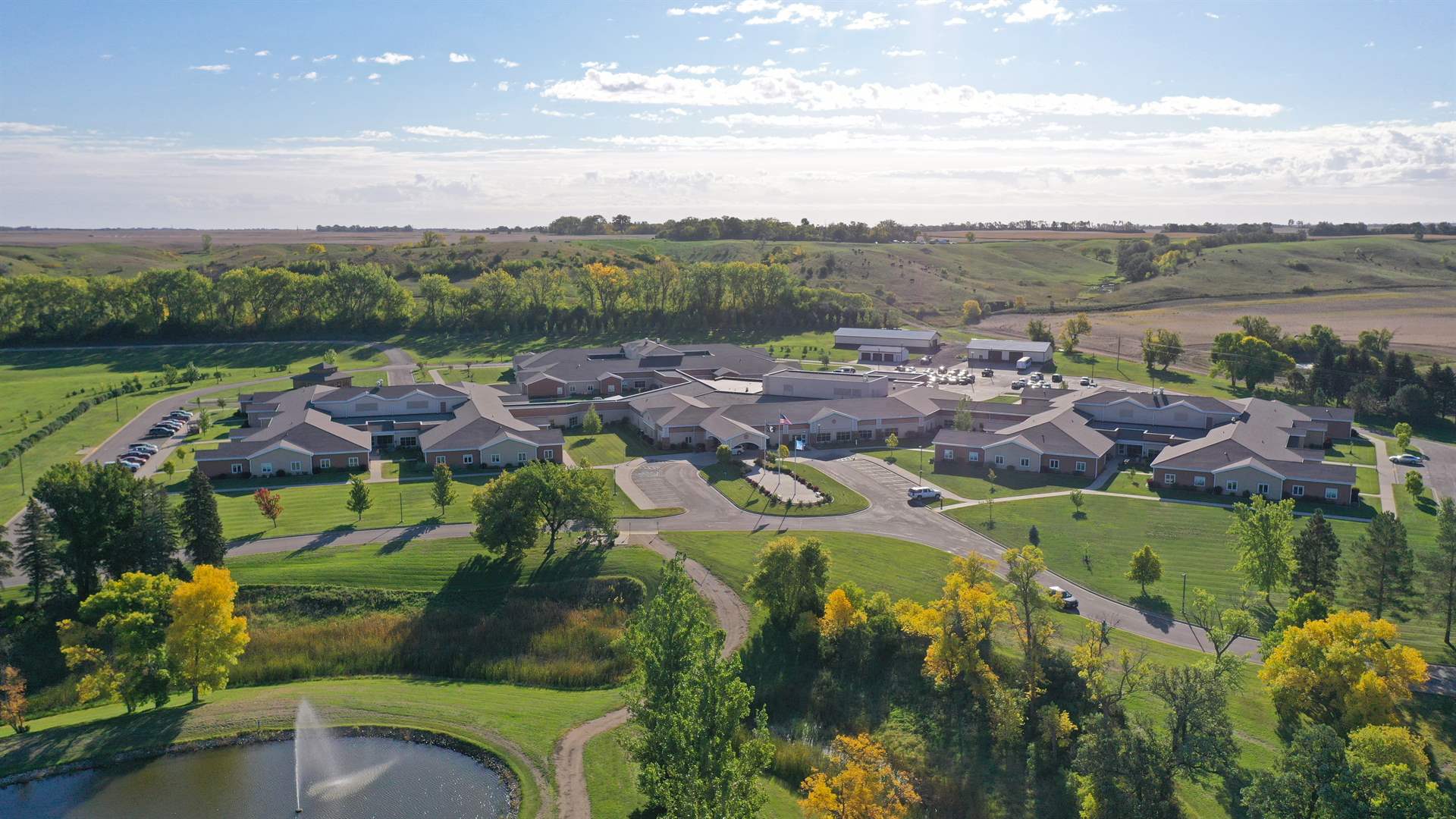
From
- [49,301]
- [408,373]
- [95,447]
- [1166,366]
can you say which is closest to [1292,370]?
[1166,366]

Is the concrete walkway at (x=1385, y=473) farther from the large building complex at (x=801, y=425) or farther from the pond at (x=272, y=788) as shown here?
the pond at (x=272, y=788)

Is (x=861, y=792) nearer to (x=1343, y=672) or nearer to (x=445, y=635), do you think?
(x=1343, y=672)

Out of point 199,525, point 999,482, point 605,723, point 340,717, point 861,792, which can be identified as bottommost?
point 605,723

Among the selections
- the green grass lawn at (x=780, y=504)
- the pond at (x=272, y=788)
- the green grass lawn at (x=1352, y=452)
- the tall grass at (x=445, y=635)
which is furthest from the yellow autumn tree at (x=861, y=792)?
the green grass lawn at (x=1352, y=452)

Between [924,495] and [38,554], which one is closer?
[38,554]

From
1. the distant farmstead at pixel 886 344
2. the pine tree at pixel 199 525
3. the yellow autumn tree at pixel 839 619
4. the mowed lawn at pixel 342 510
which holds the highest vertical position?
the distant farmstead at pixel 886 344

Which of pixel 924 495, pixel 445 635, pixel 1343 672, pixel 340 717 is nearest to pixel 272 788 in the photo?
pixel 340 717
